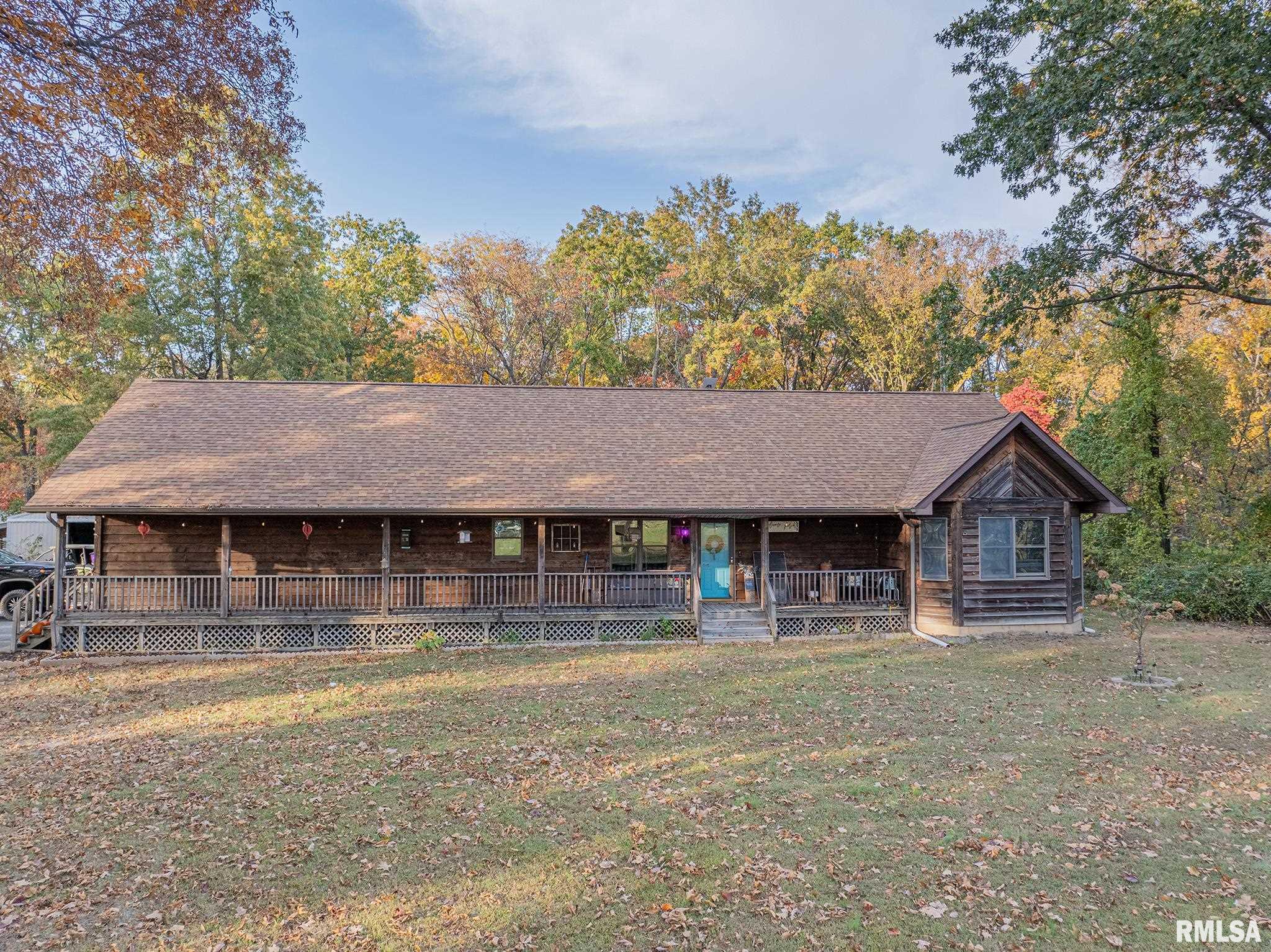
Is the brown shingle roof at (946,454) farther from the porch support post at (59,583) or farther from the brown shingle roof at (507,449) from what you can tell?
the porch support post at (59,583)

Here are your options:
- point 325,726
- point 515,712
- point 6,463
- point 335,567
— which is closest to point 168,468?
point 335,567

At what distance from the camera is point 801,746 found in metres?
9.06

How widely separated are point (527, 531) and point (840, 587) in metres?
8.10

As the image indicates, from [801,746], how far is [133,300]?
28.5m

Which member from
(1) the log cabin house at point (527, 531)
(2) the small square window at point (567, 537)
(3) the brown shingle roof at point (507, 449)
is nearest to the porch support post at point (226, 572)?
(1) the log cabin house at point (527, 531)

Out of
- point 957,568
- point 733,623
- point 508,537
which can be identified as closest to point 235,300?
point 508,537

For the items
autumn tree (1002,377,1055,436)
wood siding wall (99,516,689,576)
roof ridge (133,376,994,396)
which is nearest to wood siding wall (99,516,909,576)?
wood siding wall (99,516,689,576)

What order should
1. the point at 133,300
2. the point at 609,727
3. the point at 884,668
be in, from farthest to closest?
the point at 133,300 < the point at 884,668 < the point at 609,727

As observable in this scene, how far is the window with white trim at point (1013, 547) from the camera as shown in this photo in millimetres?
16375

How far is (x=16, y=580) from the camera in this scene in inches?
733

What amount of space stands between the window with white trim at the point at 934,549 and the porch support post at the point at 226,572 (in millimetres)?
15770

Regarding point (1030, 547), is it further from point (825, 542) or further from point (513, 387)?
point (513, 387)

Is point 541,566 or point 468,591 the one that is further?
point 468,591

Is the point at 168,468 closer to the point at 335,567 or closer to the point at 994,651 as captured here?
the point at 335,567
